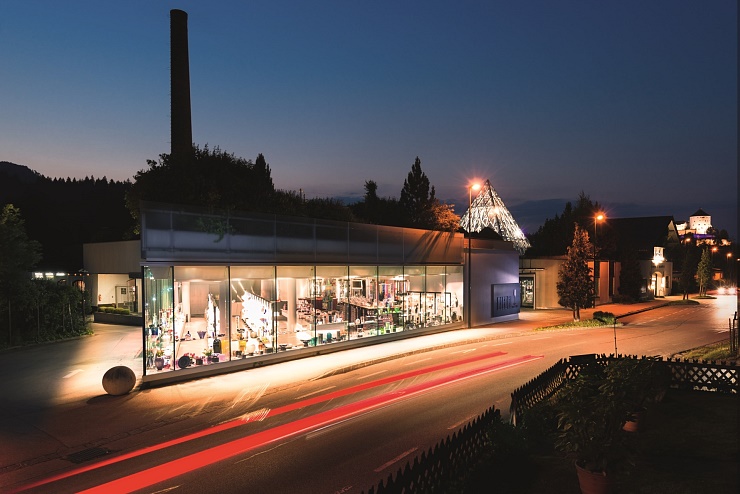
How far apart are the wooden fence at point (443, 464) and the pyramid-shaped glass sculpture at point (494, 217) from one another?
181 feet

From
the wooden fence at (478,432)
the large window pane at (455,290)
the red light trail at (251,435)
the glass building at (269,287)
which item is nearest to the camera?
the wooden fence at (478,432)

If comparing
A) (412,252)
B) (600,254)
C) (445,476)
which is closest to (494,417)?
(445,476)

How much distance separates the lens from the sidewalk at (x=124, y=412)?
11633mm

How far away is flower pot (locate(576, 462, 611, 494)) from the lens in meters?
6.96

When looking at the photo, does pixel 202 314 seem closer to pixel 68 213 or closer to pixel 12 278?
pixel 12 278

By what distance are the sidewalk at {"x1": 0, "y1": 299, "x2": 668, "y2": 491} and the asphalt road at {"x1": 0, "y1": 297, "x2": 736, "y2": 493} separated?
0.15 ft

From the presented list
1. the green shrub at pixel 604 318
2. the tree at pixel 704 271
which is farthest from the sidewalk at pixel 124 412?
the tree at pixel 704 271

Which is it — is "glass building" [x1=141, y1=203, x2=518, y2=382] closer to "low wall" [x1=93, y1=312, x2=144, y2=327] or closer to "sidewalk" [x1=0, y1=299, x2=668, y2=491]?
"sidewalk" [x1=0, y1=299, x2=668, y2=491]

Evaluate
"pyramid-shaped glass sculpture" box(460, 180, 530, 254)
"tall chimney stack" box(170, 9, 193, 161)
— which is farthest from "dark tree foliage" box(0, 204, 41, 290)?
"pyramid-shaped glass sculpture" box(460, 180, 530, 254)

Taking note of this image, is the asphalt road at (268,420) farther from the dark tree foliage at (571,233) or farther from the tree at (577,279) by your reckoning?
the dark tree foliage at (571,233)

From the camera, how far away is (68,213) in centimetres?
9838

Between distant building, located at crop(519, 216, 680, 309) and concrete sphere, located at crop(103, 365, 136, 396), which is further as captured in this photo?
distant building, located at crop(519, 216, 680, 309)

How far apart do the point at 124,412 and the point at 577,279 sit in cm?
3308

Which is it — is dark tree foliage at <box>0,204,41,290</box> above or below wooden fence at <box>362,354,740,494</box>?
above
